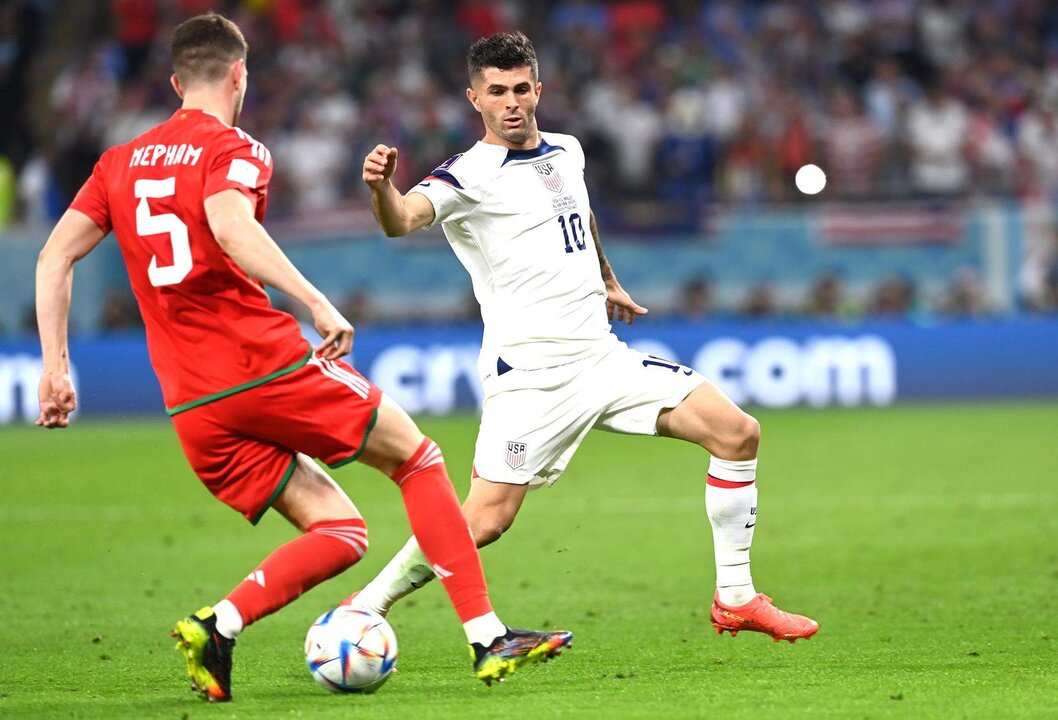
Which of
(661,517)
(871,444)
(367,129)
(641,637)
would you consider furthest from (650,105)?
(641,637)

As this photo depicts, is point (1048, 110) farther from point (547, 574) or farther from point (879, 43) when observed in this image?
point (547, 574)

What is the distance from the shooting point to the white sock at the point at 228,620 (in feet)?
17.1

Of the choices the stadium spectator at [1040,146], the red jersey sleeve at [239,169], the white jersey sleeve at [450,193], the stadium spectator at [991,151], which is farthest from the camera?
the stadium spectator at [1040,146]

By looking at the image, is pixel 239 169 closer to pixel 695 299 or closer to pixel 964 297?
pixel 695 299

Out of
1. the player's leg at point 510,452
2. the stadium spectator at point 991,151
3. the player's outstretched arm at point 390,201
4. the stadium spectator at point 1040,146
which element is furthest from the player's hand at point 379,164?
the stadium spectator at point 1040,146

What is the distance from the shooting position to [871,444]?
47.1 ft

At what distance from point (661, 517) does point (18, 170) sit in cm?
1200

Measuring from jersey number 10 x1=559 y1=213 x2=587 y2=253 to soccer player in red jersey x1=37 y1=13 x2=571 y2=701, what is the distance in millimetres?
1342

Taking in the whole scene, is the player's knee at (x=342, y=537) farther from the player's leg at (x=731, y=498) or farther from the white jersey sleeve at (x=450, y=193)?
the player's leg at (x=731, y=498)

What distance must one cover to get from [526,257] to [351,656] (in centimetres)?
177

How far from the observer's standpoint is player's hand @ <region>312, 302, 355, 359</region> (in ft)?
16.1

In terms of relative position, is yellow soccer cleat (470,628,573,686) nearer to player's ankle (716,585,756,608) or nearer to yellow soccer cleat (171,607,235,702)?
yellow soccer cleat (171,607,235,702)

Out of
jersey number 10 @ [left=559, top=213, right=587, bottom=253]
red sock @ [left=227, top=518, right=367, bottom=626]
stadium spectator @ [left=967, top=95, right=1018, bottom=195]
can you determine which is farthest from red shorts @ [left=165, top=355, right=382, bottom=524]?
stadium spectator @ [left=967, top=95, right=1018, bottom=195]

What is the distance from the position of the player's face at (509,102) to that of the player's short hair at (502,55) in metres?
0.02
